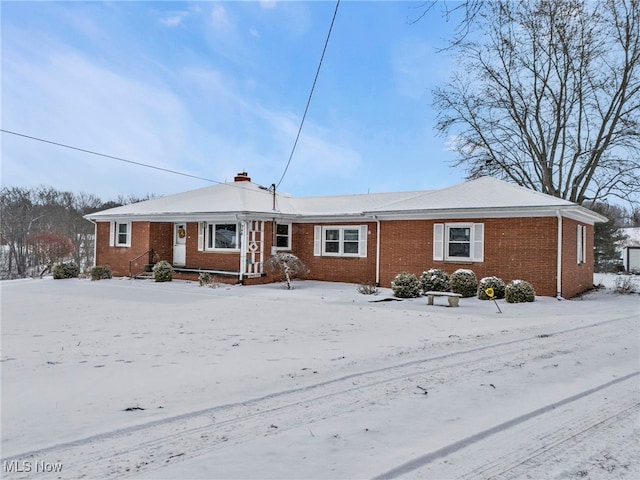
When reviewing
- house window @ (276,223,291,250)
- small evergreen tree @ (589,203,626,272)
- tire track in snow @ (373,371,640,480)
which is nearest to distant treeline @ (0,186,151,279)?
house window @ (276,223,291,250)

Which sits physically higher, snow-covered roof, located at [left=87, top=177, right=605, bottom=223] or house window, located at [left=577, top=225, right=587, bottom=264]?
snow-covered roof, located at [left=87, top=177, right=605, bottom=223]

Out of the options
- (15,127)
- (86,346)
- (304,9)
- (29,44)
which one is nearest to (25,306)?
(15,127)

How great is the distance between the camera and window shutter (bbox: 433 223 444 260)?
16.0m

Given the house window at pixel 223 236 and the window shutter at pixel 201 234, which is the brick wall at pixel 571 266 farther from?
the window shutter at pixel 201 234

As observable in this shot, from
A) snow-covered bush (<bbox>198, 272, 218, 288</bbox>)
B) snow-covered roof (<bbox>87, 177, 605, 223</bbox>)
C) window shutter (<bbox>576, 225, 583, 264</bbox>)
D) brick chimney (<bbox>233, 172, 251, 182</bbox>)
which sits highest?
brick chimney (<bbox>233, 172, 251, 182</bbox>)

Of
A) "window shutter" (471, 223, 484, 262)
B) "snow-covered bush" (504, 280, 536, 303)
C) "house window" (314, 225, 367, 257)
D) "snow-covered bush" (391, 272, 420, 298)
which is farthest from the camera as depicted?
"house window" (314, 225, 367, 257)

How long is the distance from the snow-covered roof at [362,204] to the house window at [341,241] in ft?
2.28

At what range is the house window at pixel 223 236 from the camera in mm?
18984

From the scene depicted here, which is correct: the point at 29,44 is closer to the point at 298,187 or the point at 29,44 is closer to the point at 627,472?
the point at 627,472

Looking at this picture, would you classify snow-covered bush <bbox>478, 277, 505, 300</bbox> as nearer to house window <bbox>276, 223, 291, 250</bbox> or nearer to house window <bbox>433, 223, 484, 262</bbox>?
house window <bbox>433, 223, 484, 262</bbox>

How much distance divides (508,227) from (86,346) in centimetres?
1311

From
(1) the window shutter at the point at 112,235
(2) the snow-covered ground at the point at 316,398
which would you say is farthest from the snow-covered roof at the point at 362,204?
(2) the snow-covered ground at the point at 316,398

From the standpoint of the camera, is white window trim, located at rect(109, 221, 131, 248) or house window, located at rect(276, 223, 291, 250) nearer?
house window, located at rect(276, 223, 291, 250)

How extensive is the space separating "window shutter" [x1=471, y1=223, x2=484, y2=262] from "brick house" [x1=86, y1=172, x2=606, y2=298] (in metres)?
0.04
